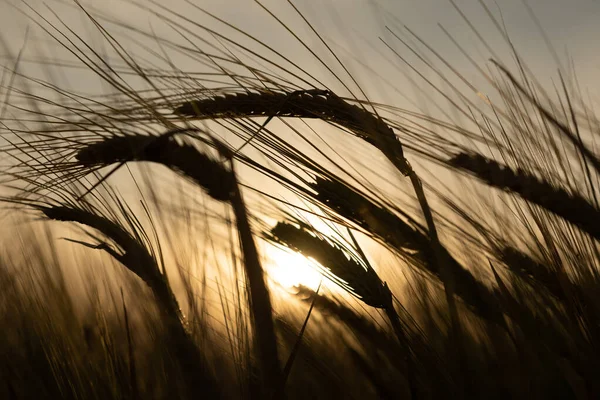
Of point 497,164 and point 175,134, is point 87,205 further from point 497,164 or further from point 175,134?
point 497,164

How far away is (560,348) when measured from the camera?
3.07ft

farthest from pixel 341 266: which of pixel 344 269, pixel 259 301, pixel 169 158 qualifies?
pixel 169 158

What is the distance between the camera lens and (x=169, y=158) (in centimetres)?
94

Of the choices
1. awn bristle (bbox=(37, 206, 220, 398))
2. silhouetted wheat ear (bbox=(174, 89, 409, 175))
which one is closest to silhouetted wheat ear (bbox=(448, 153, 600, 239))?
silhouetted wheat ear (bbox=(174, 89, 409, 175))

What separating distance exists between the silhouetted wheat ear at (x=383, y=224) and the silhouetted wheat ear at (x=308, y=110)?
0.35ft

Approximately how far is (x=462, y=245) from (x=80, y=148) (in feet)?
2.57

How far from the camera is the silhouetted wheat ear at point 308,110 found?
0.93m

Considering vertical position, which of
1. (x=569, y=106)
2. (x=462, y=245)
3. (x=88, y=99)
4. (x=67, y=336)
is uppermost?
(x=569, y=106)

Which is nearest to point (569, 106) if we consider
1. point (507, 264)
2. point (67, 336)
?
→ point (507, 264)

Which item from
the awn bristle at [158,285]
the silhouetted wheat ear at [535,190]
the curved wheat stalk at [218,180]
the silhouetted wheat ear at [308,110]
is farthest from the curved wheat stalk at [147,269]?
the silhouetted wheat ear at [535,190]

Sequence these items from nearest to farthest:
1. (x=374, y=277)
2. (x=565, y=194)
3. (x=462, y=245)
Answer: (x=374, y=277)
(x=565, y=194)
(x=462, y=245)

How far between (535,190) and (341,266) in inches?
16.5

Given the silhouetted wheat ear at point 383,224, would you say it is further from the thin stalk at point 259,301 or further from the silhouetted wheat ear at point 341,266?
the thin stalk at point 259,301

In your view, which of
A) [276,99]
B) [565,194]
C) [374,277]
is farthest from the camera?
[565,194]
